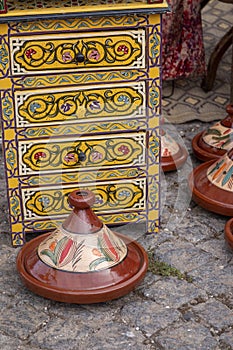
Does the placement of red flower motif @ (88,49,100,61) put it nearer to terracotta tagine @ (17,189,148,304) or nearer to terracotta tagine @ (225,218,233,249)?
terracotta tagine @ (17,189,148,304)

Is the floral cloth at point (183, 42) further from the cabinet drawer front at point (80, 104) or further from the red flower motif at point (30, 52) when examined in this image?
the red flower motif at point (30, 52)

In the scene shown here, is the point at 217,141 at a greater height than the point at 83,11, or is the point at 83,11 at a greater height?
the point at 83,11

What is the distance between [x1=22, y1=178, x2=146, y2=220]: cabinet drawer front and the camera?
390 centimetres

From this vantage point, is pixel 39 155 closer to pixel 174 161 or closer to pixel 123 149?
pixel 123 149

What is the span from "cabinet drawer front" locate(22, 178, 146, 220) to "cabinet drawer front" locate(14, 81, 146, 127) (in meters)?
0.34

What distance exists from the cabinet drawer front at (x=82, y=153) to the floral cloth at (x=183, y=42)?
5.51 ft

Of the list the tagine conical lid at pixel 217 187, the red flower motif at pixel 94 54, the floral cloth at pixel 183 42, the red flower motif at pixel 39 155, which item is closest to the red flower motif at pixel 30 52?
the red flower motif at pixel 94 54

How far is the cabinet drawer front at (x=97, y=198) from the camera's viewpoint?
3898 mm

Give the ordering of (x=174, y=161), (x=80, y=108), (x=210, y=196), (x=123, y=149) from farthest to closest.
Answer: (x=174, y=161), (x=210, y=196), (x=123, y=149), (x=80, y=108)

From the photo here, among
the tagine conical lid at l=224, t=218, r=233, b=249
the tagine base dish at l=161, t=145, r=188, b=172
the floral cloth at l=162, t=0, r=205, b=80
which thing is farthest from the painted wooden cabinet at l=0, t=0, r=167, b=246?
the floral cloth at l=162, t=0, r=205, b=80

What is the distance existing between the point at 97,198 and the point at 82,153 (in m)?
0.26

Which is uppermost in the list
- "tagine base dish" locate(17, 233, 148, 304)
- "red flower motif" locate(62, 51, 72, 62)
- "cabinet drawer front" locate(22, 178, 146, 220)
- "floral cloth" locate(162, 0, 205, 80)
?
"red flower motif" locate(62, 51, 72, 62)

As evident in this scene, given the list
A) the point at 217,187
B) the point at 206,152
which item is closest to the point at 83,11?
the point at 217,187

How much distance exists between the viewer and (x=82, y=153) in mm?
3844
